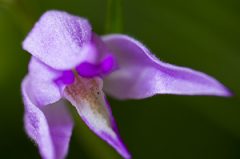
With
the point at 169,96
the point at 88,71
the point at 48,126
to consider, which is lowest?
the point at 169,96

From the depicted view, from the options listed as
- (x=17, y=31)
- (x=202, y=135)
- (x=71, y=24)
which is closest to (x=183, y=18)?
(x=202, y=135)

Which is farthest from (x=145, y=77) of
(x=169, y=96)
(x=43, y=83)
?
(x=169, y=96)

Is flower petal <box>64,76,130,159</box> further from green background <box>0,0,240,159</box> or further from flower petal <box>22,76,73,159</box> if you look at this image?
green background <box>0,0,240,159</box>

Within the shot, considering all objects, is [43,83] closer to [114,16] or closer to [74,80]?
[74,80]

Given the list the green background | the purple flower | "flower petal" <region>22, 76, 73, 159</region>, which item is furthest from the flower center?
the green background

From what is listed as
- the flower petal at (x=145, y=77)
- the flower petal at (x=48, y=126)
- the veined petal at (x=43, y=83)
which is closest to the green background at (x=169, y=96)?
the flower petal at (x=145, y=77)

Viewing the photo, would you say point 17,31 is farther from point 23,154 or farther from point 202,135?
point 202,135

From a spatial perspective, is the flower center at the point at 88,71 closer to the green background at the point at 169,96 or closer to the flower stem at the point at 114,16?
the flower stem at the point at 114,16
